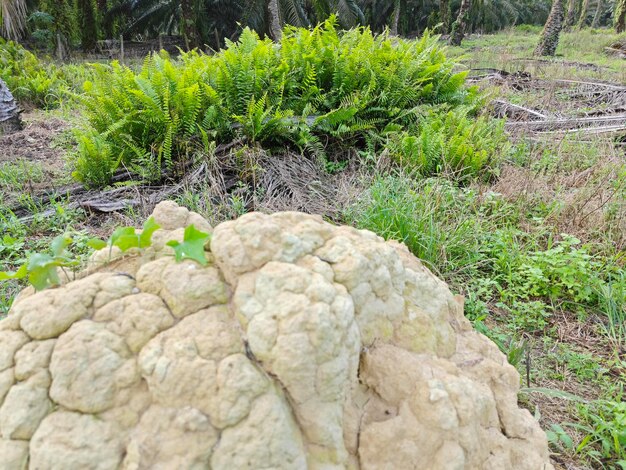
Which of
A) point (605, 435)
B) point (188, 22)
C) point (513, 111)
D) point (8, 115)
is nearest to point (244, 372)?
point (605, 435)

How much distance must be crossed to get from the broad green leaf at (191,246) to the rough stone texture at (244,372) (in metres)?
0.05

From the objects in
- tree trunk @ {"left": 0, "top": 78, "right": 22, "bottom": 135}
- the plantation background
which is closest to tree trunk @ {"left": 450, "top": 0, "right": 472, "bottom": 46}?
the plantation background

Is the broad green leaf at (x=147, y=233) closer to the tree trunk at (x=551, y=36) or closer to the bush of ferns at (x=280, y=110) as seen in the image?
the bush of ferns at (x=280, y=110)

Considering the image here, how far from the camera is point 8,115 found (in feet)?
19.4

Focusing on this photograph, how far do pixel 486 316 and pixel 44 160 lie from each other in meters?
5.15

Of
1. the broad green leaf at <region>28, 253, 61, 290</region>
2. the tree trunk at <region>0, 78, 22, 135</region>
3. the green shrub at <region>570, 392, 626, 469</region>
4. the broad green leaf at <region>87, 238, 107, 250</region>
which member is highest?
the broad green leaf at <region>87, 238, 107, 250</region>

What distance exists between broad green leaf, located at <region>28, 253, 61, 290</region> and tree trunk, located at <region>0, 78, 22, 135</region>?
573cm

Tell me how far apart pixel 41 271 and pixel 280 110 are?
11.1 feet

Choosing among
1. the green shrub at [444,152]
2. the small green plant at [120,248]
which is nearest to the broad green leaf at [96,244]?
the small green plant at [120,248]

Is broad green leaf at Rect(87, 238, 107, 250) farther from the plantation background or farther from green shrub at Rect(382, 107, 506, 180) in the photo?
green shrub at Rect(382, 107, 506, 180)

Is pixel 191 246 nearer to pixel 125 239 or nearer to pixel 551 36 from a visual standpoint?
pixel 125 239

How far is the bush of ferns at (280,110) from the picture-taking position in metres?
3.98

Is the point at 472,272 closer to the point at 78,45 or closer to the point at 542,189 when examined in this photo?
the point at 542,189

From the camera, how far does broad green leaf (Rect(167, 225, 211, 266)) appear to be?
1354 mm
